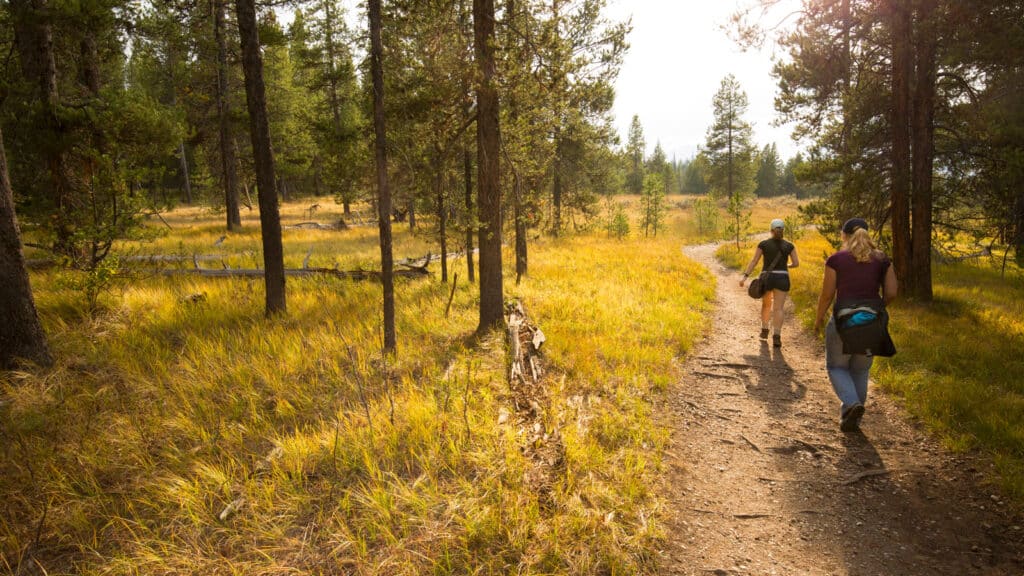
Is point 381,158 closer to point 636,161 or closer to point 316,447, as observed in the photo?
point 316,447

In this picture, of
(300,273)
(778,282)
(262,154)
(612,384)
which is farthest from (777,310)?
(300,273)

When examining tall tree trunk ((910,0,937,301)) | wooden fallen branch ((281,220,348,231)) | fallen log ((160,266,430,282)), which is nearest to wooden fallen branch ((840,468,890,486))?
tall tree trunk ((910,0,937,301))

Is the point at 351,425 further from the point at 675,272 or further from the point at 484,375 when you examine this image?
the point at 675,272

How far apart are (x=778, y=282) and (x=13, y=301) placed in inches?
451

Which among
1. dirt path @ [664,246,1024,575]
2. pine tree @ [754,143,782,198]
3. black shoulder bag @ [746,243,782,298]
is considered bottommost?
dirt path @ [664,246,1024,575]

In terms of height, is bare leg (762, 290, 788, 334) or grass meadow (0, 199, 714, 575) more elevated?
bare leg (762, 290, 788, 334)

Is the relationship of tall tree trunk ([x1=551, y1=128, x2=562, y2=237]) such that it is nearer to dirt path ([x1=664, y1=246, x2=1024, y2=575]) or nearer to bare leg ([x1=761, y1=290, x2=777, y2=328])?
bare leg ([x1=761, y1=290, x2=777, y2=328])

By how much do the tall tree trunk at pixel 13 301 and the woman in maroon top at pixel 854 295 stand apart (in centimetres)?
968

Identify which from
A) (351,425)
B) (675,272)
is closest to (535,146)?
(675,272)

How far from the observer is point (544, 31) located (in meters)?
6.40

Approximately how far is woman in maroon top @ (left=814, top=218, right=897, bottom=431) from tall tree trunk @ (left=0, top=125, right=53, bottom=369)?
9.68 metres

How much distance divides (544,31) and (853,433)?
22.4 feet

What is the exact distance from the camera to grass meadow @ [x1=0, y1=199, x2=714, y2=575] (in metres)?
3.01

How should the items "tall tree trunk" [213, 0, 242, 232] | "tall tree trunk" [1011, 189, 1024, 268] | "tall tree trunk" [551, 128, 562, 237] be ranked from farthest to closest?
"tall tree trunk" [551, 128, 562, 237], "tall tree trunk" [213, 0, 242, 232], "tall tree trunk" [1011, 189, 1024, 268]
